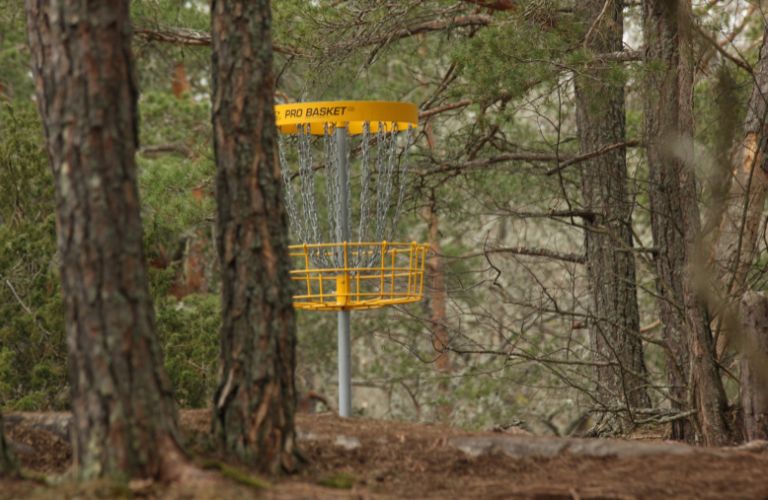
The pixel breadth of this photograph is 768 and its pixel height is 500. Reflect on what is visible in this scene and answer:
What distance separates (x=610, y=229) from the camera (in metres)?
7.25

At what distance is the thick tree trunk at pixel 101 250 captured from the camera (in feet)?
10.3

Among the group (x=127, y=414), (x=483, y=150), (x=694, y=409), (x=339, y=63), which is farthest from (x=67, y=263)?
(x=483, y=150)

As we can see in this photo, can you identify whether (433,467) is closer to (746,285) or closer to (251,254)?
(251,254)

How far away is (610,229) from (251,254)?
425cm

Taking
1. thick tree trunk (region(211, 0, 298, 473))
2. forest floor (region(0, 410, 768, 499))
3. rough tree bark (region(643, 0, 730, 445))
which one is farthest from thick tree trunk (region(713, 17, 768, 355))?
thick tree trunk (region(211, 0, 298, 473))

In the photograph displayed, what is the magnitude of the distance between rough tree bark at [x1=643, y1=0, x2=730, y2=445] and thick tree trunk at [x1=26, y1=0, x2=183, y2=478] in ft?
10.0

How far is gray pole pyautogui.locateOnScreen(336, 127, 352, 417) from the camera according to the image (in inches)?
199

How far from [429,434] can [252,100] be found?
5.38 ft

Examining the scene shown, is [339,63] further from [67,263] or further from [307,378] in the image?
[307,378]

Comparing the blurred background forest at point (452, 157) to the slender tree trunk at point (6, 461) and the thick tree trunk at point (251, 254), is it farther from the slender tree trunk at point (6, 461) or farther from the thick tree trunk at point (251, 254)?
the slender tree trunk at point (6, 461)

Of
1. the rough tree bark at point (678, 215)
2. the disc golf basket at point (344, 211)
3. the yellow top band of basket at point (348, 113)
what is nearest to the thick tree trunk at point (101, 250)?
the disc golf basket at point (344, 211)

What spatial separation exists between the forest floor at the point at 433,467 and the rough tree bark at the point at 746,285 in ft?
2.18

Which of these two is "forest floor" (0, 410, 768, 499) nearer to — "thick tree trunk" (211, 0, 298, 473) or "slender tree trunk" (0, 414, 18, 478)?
"slender tree trunk" (0, 414, 18, 478)

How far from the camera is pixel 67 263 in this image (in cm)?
317
